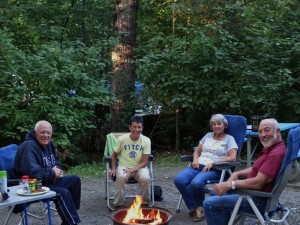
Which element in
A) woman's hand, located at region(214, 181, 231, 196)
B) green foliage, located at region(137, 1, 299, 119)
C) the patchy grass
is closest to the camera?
woman's hand, located at region(214, 181, 231, 196)

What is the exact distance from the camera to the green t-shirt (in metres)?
5.09

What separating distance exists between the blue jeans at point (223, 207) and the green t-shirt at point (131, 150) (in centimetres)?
154

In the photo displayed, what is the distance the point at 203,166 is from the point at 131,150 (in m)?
0.83

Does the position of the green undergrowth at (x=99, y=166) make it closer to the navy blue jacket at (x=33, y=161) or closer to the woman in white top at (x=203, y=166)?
the woman in white top at (x=203, y=166)

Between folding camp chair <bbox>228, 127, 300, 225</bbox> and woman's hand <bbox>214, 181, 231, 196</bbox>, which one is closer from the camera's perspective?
folding camp chair <bbox>228, 127, 300, 225</bbox>

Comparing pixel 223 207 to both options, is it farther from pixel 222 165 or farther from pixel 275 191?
pixel 222 165

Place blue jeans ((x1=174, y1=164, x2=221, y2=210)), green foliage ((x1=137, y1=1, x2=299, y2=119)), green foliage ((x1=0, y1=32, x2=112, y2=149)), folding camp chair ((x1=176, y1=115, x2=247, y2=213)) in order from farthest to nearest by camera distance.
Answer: green foliage ((x1=137, y1=1, x2=299, y2=119)), green foliage ((x1=0, y1=32, x2=112, y2=149)), folding camp chair ((x1=176, y1=115, x2=247, y2=213)), blue jeans ((x1=174, y1=164, x2=221, y2=210))

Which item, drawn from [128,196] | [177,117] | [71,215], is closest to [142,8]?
[177,117]

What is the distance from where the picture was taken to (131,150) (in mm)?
5098

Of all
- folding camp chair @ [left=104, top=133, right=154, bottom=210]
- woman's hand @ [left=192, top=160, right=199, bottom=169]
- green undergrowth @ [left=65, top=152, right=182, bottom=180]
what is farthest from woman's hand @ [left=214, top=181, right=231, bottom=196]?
green undergrowth @ [left=65, top=152, right=182, bottom=180]

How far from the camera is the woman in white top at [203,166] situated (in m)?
4.60

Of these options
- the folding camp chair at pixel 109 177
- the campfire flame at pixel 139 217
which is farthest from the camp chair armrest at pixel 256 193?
the folding camp chair at pixel 109 177

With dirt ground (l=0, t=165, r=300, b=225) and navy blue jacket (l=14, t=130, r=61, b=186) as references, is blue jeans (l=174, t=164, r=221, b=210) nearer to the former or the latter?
dirt ground (l=0, t=165, r=300, b=225)

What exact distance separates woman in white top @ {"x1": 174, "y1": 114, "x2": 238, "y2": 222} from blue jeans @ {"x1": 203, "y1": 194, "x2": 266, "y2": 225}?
0.85 meters
